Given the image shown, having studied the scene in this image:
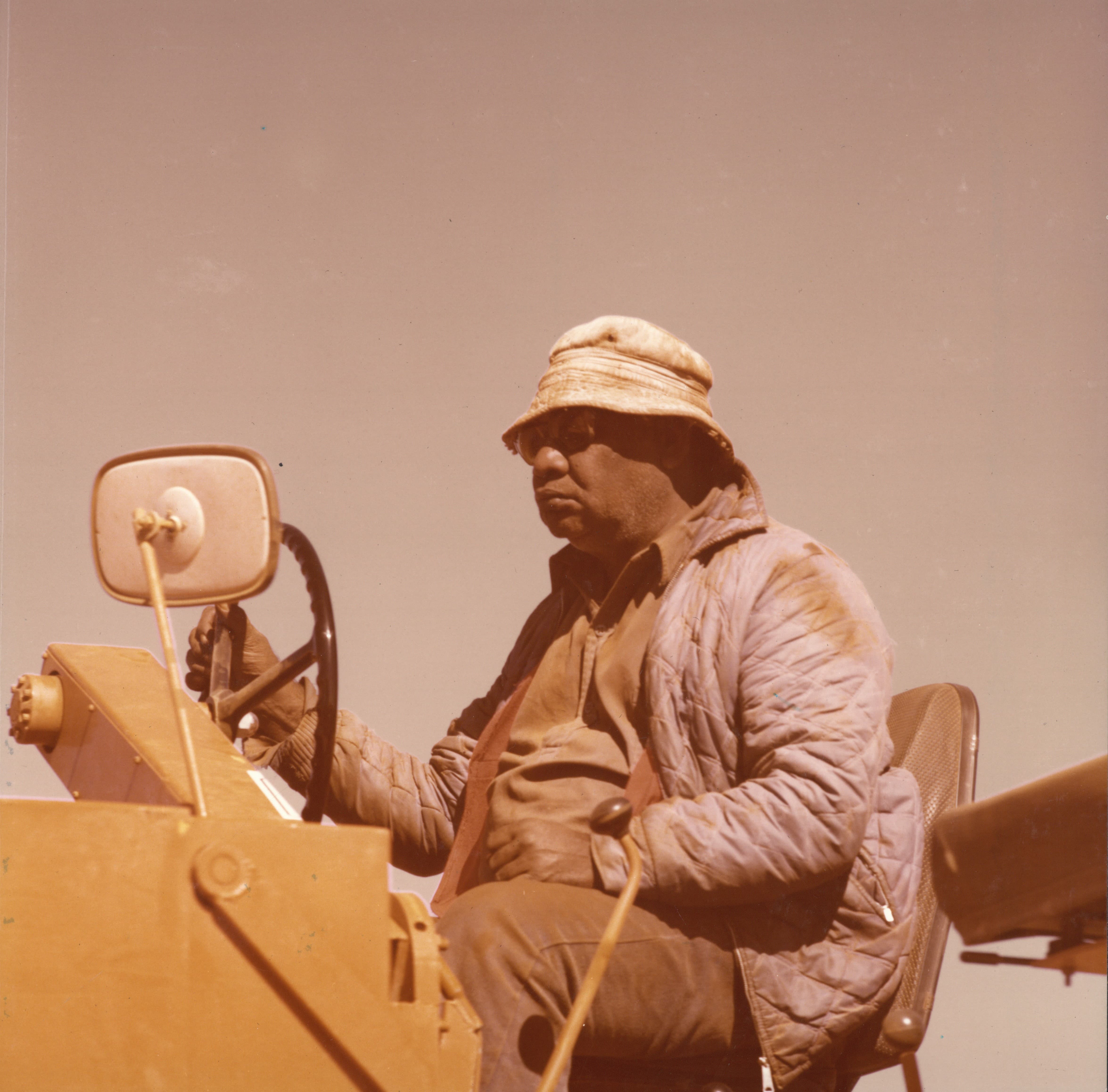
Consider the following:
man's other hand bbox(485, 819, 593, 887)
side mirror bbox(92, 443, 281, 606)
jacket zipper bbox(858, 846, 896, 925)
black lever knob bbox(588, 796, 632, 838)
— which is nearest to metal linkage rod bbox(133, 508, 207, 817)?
side mirror bbox(92, 443, 281, 606)

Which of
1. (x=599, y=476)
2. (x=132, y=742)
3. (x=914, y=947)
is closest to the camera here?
(x=132, y=742)

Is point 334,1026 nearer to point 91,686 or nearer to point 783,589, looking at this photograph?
point 91,686

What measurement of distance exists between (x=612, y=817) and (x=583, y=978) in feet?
1.55

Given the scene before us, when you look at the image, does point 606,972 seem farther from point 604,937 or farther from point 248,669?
point 248,669

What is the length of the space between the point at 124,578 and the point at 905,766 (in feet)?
5.83

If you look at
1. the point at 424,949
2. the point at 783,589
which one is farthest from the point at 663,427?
the point at 424,949

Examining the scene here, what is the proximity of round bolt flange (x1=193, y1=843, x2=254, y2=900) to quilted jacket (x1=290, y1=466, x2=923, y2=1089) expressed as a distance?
39.2 inches

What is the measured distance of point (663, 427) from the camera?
3.48m

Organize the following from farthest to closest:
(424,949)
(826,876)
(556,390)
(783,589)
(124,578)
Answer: (556,390)
(783,589)
(826,876)
(124,578)
(424,949)

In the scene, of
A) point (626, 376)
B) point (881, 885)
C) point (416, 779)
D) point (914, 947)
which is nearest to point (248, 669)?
point (416, 779)

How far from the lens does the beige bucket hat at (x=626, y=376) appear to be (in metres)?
3.38

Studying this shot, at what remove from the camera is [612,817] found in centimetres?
227

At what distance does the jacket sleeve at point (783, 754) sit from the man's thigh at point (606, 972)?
3.4 inches

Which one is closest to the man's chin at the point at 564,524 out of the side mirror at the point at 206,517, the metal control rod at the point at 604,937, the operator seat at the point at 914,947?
the operator seat at the point at 914,947
